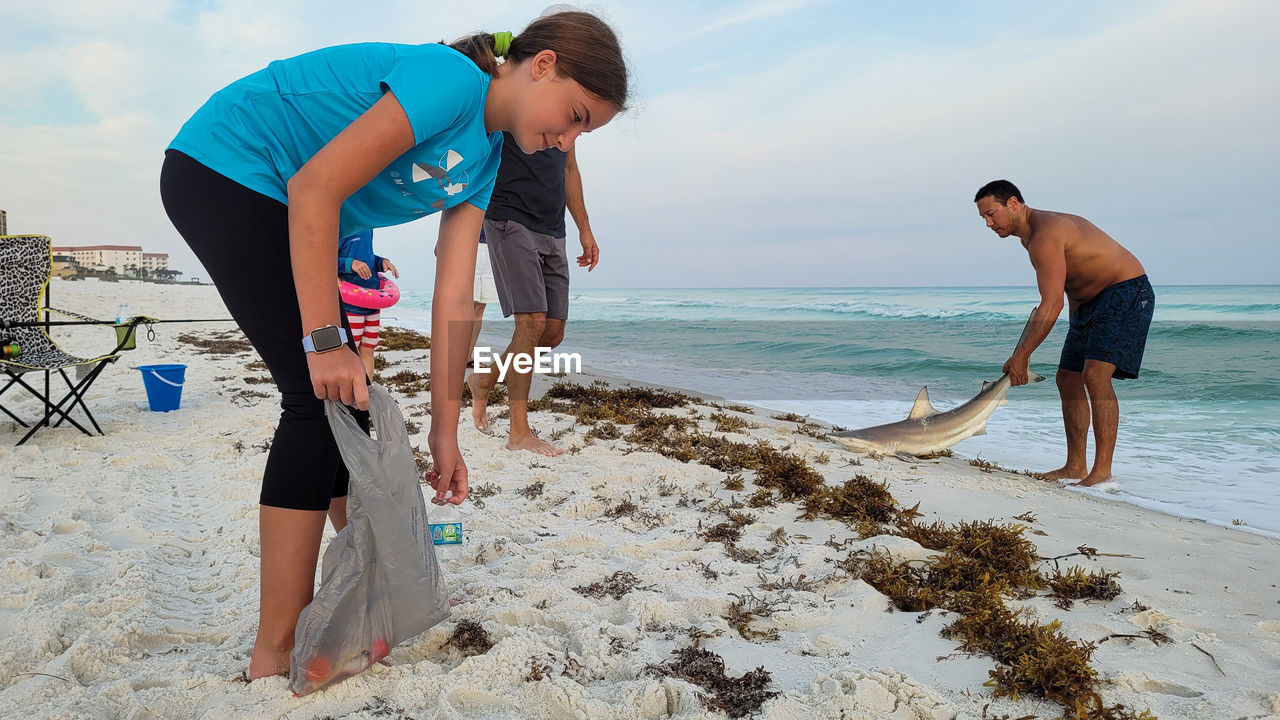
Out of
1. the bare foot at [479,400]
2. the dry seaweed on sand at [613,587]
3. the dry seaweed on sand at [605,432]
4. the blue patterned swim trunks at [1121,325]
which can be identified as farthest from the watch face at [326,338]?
the blue patterned swim trunks at [1121,325]

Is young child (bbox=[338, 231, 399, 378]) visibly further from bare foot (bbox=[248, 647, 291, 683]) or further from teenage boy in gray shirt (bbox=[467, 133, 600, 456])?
bare foot (bbox=[248, 647, 291, 683])

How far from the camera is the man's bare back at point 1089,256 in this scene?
4.86 m

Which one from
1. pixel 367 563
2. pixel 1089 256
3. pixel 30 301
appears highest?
pixel 1089 256

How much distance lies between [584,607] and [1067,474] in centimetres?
394

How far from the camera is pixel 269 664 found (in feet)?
5.86

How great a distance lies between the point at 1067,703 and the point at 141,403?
6.42 metres

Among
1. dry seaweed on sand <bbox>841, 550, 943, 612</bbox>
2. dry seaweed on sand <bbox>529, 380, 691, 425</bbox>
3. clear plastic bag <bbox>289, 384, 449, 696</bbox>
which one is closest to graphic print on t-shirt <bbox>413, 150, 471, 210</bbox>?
clear plastic bag <bbox>289, 384, 449, 696</bbox>

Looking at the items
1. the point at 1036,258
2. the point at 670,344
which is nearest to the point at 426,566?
the point at 1036,258

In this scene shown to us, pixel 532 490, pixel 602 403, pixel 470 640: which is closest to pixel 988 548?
pixel 470 640

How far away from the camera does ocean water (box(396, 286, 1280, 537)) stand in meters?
4.90

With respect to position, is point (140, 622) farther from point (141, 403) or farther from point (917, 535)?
point (141, 403)

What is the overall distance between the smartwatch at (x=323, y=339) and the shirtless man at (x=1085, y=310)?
4.53 m

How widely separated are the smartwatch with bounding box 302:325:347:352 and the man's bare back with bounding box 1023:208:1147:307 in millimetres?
4972

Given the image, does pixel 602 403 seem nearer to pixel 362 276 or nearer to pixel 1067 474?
pixel 362 276
